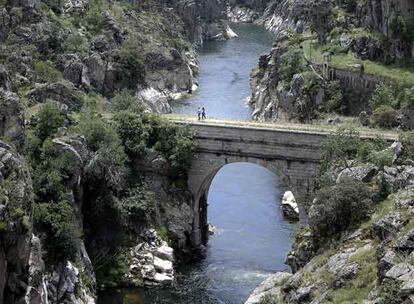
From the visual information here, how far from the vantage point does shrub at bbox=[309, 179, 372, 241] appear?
39344mm

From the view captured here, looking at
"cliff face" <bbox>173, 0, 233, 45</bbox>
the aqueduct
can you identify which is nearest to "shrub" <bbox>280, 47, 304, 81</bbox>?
the aqueduct

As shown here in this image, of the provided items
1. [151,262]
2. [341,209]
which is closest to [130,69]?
[151,262]

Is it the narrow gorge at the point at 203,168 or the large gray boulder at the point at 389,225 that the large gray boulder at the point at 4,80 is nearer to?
the narrow gorge at the point at 203,168

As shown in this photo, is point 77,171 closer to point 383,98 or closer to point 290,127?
point 290,127

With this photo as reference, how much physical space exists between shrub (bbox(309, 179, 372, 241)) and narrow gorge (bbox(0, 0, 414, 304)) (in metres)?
0.08

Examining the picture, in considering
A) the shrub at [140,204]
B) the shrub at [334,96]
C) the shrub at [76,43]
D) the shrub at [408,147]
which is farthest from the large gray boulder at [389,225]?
the shrub at [76,43]

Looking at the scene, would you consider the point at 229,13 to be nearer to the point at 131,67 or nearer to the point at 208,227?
the point at 131,67

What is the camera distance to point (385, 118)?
65.4 meters

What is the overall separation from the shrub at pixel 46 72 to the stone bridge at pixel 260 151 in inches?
719

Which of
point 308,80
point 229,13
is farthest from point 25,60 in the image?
point 229,13

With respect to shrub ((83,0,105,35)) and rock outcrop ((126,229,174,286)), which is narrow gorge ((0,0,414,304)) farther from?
shrub ((83,0,105,35))

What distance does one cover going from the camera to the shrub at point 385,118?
65.1 meters

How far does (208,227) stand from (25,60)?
25.0 metres

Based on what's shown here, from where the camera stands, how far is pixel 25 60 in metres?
74.8
